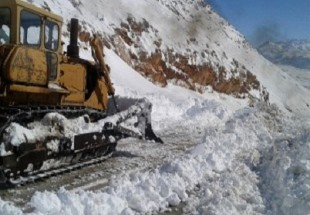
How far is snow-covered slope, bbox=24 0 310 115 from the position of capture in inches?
1346

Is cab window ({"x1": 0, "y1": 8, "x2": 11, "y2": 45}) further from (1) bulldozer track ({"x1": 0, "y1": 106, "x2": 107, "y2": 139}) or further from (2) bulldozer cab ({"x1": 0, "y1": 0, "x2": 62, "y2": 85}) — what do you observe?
(1) bulldozer track ({"x1": 0, "y1": 106, "x2": 107, "y2": 139})

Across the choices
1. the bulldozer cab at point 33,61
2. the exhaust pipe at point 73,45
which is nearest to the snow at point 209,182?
the bulldozer cab at point 33,61

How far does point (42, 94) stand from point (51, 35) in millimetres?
1049

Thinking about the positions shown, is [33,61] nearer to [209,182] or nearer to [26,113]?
[26,113]

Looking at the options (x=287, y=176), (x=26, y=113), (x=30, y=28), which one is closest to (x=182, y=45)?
(x=30, y=28)

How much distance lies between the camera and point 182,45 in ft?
147

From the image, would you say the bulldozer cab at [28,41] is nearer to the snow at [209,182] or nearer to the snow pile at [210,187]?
the snow at [209,182]

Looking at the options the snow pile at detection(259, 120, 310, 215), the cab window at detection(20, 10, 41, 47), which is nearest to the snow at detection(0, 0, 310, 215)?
the snow pile at detection(259, 120, 310, 215)

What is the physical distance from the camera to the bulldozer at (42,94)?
835cm

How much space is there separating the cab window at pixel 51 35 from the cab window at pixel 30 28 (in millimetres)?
209

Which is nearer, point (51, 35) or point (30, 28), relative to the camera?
point (30, 28)

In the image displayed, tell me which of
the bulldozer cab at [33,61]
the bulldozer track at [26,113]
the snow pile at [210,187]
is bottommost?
the snow pile at [210,187]

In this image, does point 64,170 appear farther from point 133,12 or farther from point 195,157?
point 133,12

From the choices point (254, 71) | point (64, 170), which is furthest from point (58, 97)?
point (254, 71)
